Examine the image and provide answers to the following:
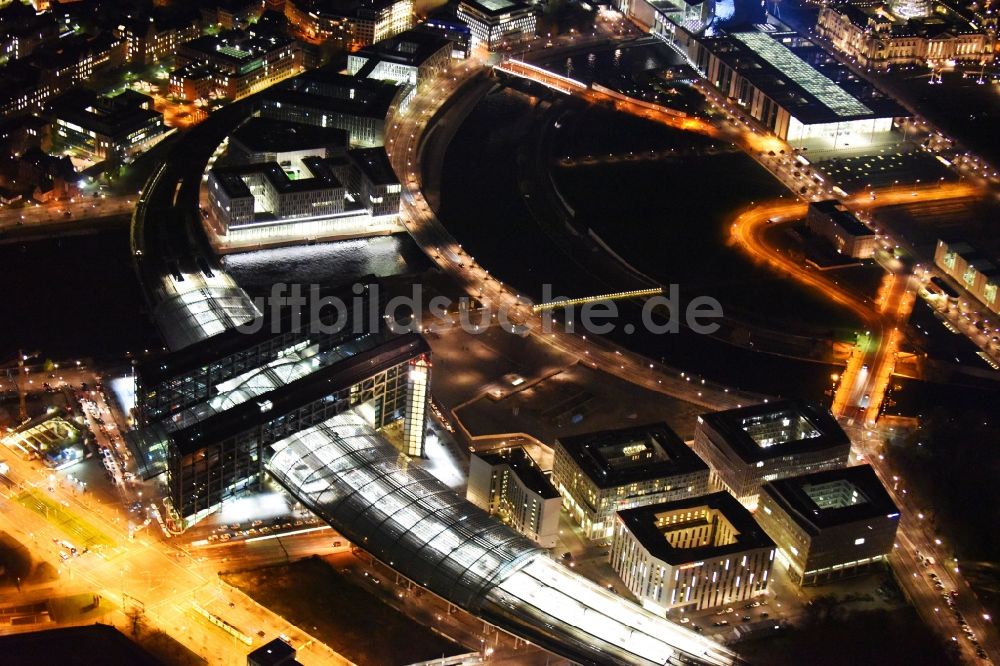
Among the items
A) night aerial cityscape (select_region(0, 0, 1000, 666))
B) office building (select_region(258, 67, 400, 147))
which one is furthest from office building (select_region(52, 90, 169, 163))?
office building (select_region(258, 67, 400, 147))

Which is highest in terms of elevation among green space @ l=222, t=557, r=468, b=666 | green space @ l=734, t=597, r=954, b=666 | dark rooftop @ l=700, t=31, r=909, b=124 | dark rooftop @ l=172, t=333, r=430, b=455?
dark rooftop @ l=172, t=333, r=430, b=455

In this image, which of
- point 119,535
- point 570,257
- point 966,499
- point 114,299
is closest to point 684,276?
point 570,257

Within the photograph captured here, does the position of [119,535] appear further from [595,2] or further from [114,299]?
[595,2]

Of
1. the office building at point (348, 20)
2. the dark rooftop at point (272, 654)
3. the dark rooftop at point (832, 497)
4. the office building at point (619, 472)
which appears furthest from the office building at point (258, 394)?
the office building at point (348, 20)

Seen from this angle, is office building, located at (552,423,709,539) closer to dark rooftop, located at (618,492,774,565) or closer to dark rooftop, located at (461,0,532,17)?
dark rooftop, located at (618,492,774,565)

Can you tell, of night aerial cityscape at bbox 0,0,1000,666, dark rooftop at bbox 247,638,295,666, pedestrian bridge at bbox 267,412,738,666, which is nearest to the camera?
dark rooftop at bbox 247,638,295,666

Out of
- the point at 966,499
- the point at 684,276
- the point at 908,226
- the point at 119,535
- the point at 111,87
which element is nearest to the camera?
the point at 119,535
